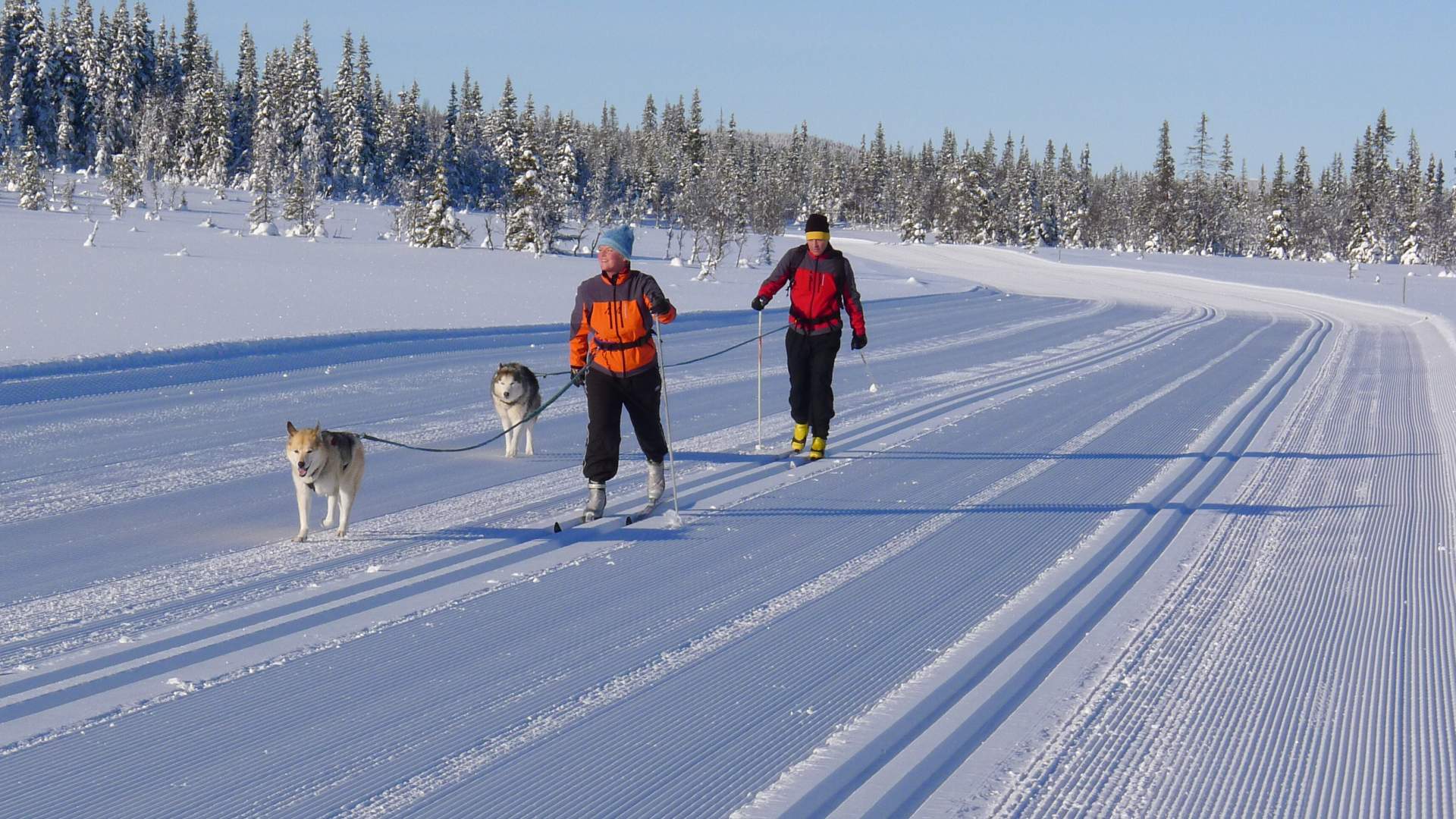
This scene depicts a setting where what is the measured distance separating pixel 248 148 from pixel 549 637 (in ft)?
266

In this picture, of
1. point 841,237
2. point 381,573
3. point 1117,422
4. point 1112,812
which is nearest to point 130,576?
point 381,573

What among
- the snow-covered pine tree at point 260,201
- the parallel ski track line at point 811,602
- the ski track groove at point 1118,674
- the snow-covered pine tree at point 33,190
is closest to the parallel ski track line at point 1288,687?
the ski track groove at point 1118,674

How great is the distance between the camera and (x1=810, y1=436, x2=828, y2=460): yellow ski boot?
9500 mm

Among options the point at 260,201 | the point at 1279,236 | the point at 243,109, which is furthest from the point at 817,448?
the point at 1279,236

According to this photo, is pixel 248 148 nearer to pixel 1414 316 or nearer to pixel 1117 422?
pixel 1414 316

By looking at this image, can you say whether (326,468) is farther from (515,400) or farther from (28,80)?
(28,80)

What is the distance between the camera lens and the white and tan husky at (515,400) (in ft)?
29.7

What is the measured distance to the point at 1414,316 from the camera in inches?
1309

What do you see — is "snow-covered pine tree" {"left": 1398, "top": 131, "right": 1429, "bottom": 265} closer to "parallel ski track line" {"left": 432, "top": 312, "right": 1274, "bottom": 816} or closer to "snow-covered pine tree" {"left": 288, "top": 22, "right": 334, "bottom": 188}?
"snow-covered pine tree" {"left": 288, "top": 22, "right": 334, "bottom": 188}

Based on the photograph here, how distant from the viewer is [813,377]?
381 inches

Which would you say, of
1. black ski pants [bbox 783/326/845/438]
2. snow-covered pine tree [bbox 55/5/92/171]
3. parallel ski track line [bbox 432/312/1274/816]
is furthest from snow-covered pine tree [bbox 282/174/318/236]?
parallel ski track line [bbox 432/312/1274/816]

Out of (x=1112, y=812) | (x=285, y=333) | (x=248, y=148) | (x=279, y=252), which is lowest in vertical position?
(x=1112, y=812)

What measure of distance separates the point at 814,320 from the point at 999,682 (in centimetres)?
543

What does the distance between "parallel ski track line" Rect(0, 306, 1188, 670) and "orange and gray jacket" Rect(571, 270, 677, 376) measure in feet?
3.38
